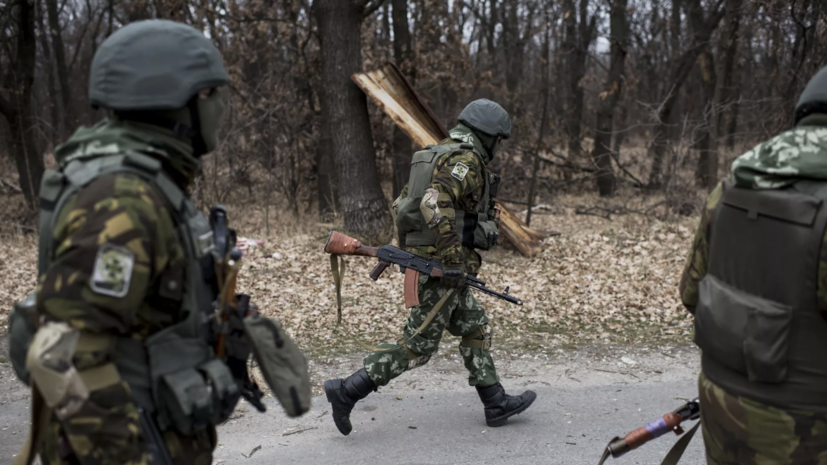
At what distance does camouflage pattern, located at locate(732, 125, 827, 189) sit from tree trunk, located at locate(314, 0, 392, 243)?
296 inches

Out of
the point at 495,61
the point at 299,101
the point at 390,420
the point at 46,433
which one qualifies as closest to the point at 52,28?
the point at 299,101

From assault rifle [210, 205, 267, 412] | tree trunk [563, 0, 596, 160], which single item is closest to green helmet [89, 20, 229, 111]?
assault rifle [210, 205, 267, 412]

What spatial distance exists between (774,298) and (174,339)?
5.96 feet

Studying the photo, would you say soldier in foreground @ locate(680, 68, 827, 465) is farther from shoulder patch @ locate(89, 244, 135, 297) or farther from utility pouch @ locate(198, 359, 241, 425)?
shoulder patch @ locate(89, 244, 135, 297)

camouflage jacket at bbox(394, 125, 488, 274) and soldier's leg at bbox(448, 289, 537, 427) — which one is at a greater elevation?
camouflage jacket at bbox(394, 125, 488, 274)

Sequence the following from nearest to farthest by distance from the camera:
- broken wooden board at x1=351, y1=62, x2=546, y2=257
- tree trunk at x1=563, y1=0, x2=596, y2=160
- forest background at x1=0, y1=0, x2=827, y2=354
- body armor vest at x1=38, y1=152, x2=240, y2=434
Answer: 1. body armor vest at x1=38, y1=152, x2=240, y2=434
2. forest background at x1=0, y1=0, x2=827, y2=354
3. broken wooden board at x1=351, y1=62, x2=546, y2=257
4. tree trunk at x1=563, y1=0, x2=596, y2=160

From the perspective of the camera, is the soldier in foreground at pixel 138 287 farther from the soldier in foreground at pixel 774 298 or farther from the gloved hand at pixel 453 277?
the gloved hand at pixel 453 277

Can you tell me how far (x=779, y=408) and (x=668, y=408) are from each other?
266cm

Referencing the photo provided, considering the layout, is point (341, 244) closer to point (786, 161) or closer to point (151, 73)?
point (151, 73)

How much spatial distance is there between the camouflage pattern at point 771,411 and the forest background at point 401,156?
12.9ft

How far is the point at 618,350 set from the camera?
19.5ft

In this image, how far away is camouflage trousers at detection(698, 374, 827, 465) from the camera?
221 centimetres

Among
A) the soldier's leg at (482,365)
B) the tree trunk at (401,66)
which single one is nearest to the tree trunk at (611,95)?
the tree trunk at (401,66)

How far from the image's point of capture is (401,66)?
12078mm
